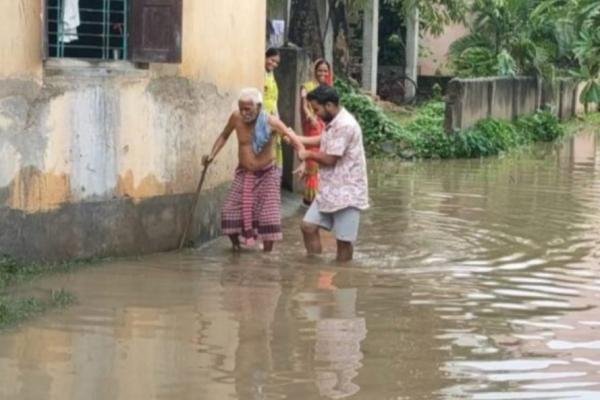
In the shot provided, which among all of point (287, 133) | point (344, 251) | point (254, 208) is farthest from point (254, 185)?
point (344, 251)

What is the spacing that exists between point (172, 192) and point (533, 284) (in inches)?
118

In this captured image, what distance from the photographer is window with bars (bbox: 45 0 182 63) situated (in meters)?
9.24

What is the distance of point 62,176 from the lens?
894 centimetres

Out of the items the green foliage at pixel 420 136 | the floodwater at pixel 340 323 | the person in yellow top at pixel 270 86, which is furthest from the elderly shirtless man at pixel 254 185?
the green foliage at pixel 420 136

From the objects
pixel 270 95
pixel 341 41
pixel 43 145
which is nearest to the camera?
pixel 43 145

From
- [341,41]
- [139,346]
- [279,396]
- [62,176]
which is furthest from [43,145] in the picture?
[341,41]

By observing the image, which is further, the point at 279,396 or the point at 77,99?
the point at 77,99

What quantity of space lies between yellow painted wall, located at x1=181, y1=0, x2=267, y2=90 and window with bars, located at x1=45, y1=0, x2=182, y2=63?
335mm

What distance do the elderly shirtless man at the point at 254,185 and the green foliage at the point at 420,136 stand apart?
8.94m

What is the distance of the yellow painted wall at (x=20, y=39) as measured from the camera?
8.45 metres

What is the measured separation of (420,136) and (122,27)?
35.4 ft

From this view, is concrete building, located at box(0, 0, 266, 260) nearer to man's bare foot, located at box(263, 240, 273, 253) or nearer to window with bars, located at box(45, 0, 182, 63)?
window with bars, located at box(45, 0, 182, 63)

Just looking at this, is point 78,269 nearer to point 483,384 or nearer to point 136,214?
point 136,214

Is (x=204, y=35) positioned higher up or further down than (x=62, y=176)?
higher up
